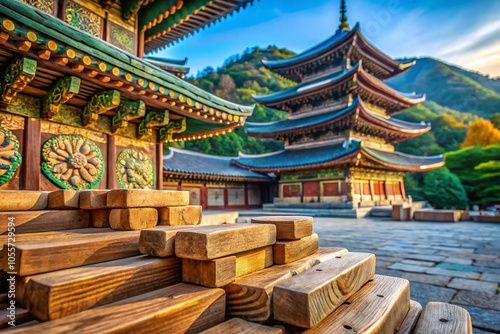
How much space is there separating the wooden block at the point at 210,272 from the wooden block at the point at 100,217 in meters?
0.92

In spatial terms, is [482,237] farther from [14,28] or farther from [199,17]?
[14,28]

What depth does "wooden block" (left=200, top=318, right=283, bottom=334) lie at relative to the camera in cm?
101

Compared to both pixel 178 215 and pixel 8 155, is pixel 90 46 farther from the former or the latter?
pixel 178 215

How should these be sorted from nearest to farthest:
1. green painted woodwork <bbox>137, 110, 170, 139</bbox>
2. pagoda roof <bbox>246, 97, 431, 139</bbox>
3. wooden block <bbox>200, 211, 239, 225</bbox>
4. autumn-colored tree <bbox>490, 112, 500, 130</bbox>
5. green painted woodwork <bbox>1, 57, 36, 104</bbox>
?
green painted woodwork <bbox>1, 57, 36, 104</bbox>, green painted woodwork <bbox>137, 110, 170, 139</bbox>, wooden block <bbox>200, 211, 239, 225</bbox>, pagoda roof <bbox>246, 97, 431, 139</bbox>, autumn-colored tree <bbox>490, 112, 500, 130</bbox>

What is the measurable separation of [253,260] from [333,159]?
45.7 feet

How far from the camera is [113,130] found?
4.58 meters

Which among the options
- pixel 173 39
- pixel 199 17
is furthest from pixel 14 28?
pixel 173 39

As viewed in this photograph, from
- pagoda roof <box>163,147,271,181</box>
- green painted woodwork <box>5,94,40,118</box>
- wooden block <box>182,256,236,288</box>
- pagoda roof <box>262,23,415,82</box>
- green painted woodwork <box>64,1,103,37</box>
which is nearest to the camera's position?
wooden block <box>182,256,236,288</box>

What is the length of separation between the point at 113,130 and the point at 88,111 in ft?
1.84

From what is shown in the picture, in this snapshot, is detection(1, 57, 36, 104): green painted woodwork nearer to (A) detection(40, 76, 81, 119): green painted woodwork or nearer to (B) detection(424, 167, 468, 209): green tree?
(A) detection(40, 76, 81, 119): green painted woodwork

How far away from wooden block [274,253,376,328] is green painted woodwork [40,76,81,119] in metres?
3.48

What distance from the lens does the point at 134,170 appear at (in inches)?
194

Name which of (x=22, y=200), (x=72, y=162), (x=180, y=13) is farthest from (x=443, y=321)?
(x=180, y=13)

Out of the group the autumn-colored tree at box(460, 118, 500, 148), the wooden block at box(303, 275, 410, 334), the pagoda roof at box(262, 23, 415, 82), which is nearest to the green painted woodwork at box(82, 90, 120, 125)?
the wooden block at box(303, 275, 410, 334)
